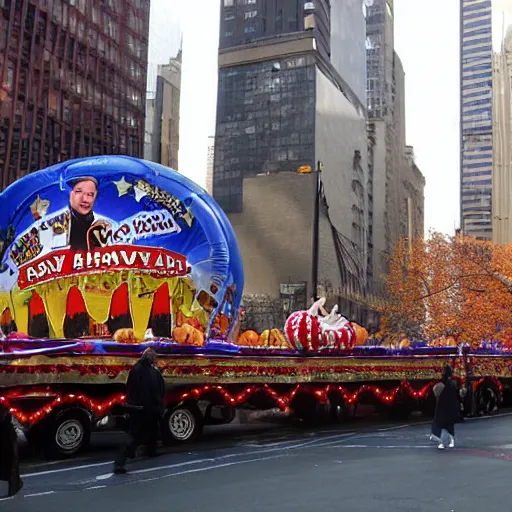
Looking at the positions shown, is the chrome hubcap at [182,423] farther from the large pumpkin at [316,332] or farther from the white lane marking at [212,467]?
the large pumpkin at [316,332]

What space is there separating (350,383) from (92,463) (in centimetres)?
694

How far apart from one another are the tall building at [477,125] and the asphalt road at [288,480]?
11602 cm

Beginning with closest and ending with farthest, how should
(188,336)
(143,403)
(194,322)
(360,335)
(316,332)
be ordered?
(143,403), (316,332), (188,336), (360,335), (194,322)

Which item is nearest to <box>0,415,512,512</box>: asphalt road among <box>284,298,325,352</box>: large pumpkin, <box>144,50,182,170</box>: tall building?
<box>284,298,325,352</box>: large pumpkin

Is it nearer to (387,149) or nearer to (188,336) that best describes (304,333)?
(188,336)

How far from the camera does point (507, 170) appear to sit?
11969 centimetres

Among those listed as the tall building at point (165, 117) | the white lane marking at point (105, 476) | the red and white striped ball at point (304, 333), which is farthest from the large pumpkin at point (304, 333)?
the tall building at point (165, 117)

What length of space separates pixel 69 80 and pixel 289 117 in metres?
29.6

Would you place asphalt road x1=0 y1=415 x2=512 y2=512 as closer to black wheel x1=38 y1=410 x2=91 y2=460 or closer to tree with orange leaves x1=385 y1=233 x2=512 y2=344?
black wheel x1=38 y1=410 x2=91 y2=460

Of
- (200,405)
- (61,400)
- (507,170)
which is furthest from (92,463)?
(507,170)

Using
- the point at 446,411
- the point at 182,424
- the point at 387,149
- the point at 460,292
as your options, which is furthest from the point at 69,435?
the point at 387,149

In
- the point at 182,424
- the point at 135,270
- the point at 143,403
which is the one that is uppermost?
the point at 135,270

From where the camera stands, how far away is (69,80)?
56938 mm

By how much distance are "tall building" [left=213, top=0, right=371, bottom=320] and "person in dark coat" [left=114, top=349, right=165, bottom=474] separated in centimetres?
6169
